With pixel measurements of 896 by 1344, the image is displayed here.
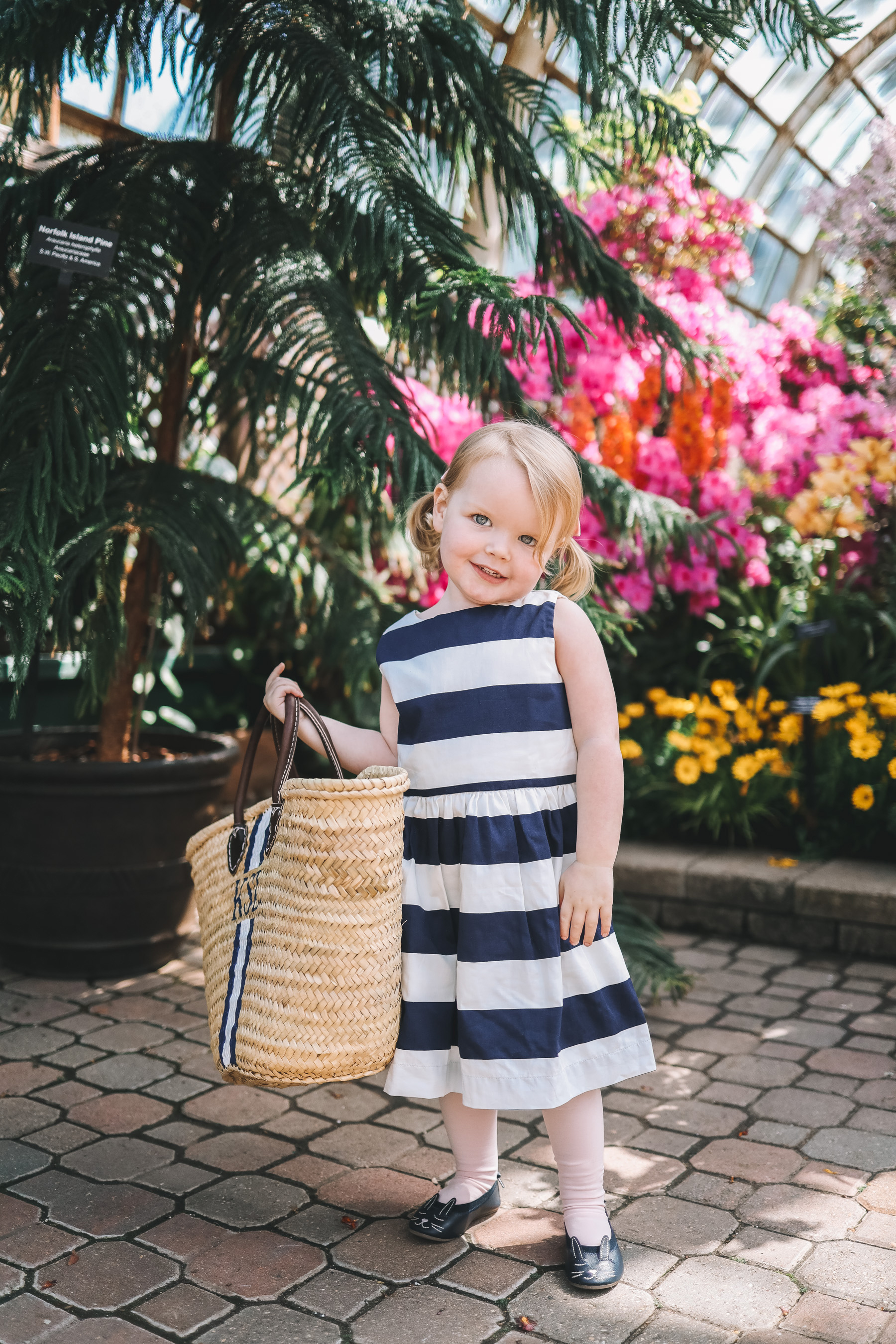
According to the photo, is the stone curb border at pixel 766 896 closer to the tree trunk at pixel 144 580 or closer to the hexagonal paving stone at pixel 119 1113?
the tree trunk at pixel 144 580

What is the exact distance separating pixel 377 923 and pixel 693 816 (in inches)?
99.1

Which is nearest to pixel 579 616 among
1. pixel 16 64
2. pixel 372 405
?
pixel 372 405

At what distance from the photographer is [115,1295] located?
5.82ft

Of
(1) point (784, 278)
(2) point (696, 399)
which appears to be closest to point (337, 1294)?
(2) point (696, 399)

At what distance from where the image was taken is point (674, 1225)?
200cm

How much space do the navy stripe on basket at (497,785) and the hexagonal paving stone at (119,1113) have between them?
1059 mm

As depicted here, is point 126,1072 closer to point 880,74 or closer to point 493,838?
point 493,838

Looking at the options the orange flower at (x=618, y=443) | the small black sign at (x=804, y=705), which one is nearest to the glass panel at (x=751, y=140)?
the orange flower at (x=618, y=443)

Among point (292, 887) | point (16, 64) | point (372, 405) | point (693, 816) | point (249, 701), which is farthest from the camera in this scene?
point (249, 701)

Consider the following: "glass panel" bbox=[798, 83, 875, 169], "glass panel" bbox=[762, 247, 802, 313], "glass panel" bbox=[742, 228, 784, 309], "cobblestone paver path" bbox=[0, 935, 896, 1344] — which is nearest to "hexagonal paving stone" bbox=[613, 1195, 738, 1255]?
"cobblestone paver path" bbox=[0, 935, 896, 1344]

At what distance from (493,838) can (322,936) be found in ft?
1.02

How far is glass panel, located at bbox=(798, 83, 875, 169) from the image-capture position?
34.0ft

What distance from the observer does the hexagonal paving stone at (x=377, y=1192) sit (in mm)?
2070

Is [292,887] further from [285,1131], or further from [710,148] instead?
[710,148]
